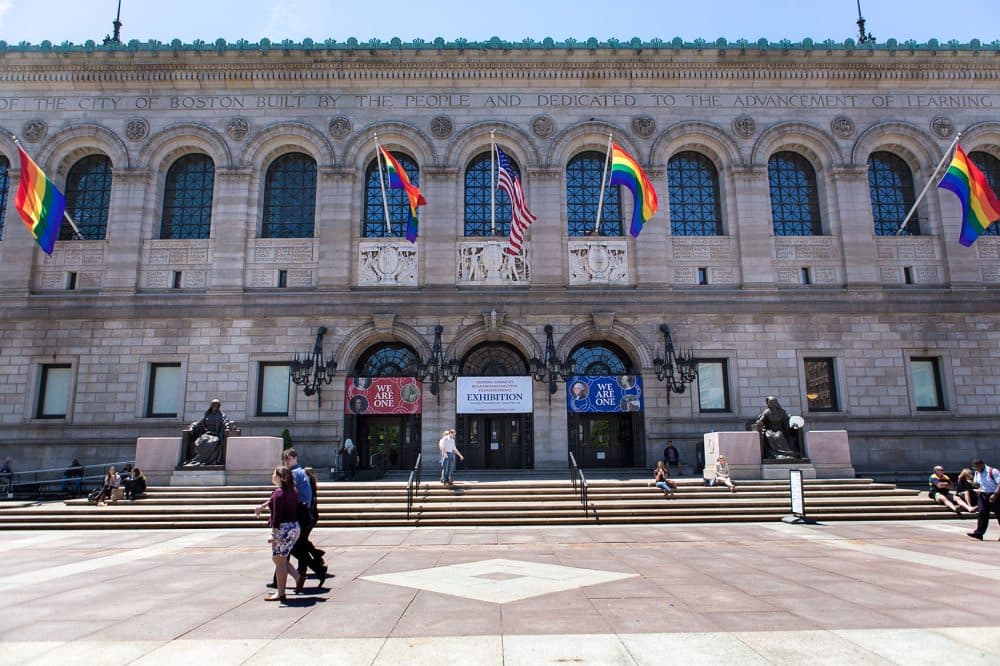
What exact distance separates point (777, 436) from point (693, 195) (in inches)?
458

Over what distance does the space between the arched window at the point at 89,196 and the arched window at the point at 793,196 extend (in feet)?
94.5

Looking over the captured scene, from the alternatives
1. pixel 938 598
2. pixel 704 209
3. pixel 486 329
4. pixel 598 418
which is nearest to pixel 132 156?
pixel 486 329

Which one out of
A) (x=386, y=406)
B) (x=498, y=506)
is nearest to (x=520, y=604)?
(x=498, y=506)

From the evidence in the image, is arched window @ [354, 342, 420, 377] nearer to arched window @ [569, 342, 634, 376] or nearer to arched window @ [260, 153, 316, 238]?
arched window @ [260, 153, 316, 238]

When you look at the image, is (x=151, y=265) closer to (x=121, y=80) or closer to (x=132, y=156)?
(x=132, y=156)

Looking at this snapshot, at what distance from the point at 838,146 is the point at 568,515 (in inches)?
814

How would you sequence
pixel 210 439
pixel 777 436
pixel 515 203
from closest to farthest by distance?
pixel 210 439
pixel 777 436
pixel 515 203

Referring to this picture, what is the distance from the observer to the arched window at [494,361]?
82.4ft

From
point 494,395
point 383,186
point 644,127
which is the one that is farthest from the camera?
point 644,127

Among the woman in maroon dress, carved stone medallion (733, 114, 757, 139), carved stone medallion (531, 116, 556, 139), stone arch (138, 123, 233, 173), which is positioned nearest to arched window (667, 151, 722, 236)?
carved stone medallion (733, 114, 757, 139)

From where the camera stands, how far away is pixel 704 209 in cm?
2670

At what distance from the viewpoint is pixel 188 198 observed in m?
26.6

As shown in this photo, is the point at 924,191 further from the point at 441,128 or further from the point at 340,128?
the point at 340,128

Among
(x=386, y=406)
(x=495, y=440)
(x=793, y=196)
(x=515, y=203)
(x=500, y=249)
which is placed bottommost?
(x=495, y=440)
